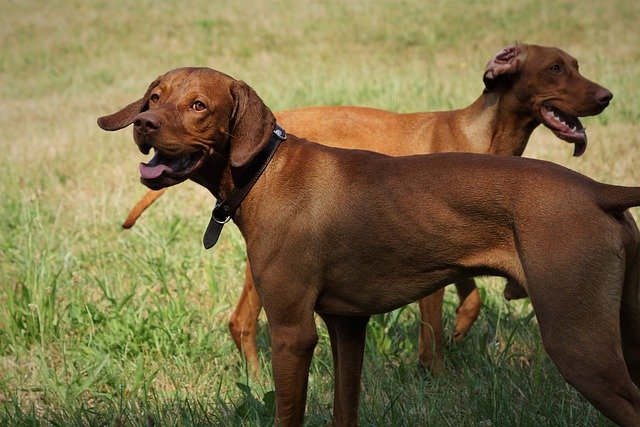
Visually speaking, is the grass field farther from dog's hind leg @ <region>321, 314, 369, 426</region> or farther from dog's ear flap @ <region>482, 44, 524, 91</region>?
dog's ear flap @ <region>482, 44, 524, 91</region>

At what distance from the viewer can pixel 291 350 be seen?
13.3 ft

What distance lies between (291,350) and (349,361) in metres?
0.44

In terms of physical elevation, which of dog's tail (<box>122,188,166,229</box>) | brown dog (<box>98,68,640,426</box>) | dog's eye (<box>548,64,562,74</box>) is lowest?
dog's tail (<box>122,188,166,229</box>)

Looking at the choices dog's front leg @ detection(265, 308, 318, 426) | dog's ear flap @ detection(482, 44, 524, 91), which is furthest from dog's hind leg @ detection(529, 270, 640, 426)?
dog's ear flap @ detection(482, 44, 524, 91)

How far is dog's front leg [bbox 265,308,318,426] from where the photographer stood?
4.05 m

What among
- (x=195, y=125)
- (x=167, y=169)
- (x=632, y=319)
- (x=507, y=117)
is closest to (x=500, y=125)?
(x=507, y=117)

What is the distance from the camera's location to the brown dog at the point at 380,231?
3.53 m

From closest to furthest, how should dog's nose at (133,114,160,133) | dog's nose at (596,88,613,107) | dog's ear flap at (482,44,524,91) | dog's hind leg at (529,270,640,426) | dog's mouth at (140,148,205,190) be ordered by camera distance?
dog's hind leg at (529,270,640,426) → dog's nose at (133,114,160,133) → dog's mouth at (140,148,205,190) → dog's nose at (596,88,613,107) → dog's ear flap at (482,44,524,91)

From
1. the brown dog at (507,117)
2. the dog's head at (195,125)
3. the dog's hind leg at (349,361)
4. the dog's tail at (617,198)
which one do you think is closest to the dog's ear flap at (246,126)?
the dog's head at (195,125)

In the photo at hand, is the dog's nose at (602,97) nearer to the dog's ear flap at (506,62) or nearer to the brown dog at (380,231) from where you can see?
the dog's ear flap at (506,62)

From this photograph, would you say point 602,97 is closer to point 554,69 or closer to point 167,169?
point 554,69

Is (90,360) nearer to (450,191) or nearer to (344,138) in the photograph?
(344,138)

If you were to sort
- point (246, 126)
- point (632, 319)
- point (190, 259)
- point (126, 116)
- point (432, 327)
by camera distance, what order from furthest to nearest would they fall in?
point (190, 259) → point (432, 327) → point (126, 116) → point (246, 126) → point (632, 319)

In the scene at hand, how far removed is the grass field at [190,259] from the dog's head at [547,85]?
1.27 metres
